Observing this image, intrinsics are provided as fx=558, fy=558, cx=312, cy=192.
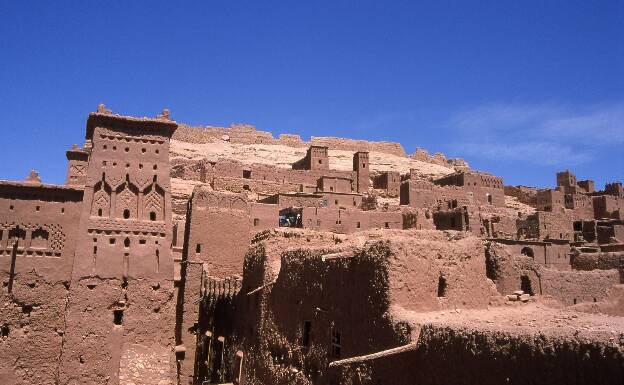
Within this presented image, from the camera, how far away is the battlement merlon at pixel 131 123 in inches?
696

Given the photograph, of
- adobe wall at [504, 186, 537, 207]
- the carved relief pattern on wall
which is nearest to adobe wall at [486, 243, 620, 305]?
the carved relief pattern on wall

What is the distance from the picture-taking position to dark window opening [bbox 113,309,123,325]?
1636 centimetres

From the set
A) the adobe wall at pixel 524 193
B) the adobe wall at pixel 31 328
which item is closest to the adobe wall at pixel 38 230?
the adobe wall at pixel 31 328

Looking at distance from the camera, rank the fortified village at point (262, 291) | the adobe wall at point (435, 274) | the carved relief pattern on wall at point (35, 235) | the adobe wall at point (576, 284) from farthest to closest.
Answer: the adobe wall at point (576, 284) < the carved relief pattern on wall at point (35, 235) < the adobe wall at point (435, 274) < the fortified village at point (262, 291)

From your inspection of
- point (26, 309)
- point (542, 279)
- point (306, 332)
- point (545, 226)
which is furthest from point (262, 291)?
point (545, 226)

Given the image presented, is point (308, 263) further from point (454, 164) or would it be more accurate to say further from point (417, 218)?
point (454, 164)

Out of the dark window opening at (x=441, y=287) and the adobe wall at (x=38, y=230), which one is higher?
the adobe wall at (x=38, y=230)

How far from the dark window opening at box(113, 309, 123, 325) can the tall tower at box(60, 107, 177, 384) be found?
29 mm

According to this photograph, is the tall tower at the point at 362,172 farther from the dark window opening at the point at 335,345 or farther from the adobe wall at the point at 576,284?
the dark window opening at the point at 335,345

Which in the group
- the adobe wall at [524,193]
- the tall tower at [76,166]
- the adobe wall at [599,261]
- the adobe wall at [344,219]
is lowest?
the adobe wall at [599,261]

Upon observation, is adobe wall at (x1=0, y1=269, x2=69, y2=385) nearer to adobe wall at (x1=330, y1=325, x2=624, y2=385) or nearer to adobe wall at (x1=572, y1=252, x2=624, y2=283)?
adobe wall at (x1=330, y1=325, x2=624, y2=385)

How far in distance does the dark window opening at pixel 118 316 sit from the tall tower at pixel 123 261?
29mm

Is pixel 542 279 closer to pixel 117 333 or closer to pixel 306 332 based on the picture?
pixel 306 332

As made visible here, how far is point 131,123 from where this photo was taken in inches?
712
